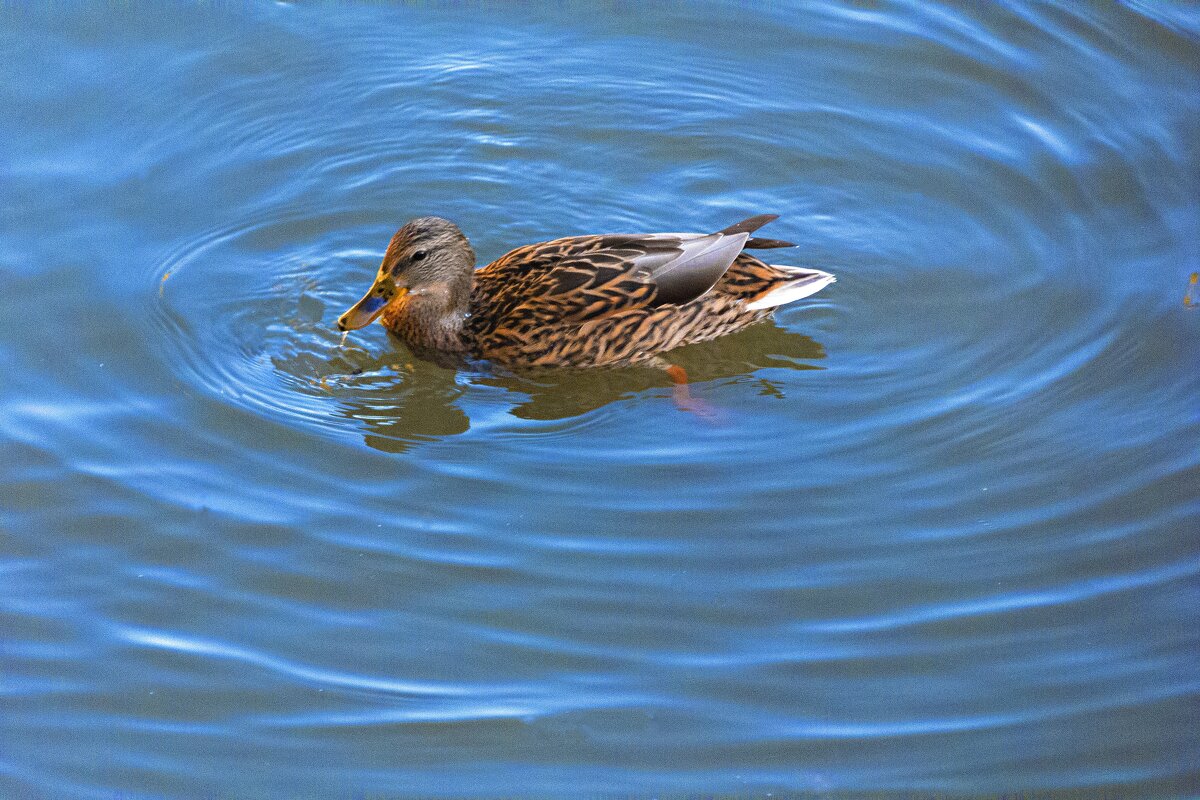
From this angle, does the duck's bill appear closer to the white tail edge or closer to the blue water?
the blue water

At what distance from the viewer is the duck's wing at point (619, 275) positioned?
7512 mm

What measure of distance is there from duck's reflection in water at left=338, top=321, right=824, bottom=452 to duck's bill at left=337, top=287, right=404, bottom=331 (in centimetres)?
31

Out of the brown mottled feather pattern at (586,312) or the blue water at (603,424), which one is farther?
the brown mottled feather pattern at (586,312)

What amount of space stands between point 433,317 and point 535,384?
0.70 meters

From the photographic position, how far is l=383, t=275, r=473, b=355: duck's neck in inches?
301

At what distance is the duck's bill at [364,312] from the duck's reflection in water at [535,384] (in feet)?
1.01

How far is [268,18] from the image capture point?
32.7 feet

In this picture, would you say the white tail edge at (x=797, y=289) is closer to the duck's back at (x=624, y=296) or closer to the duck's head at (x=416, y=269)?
the duck's back at (x=624, y=296)

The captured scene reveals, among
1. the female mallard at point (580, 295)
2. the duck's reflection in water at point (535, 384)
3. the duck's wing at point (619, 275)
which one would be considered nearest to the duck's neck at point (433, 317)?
the female mallard at point (580, 295)

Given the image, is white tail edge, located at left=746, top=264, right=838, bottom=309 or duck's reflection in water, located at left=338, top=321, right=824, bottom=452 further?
white tail edge, located at left=746, top=264, right=838, bottom=309

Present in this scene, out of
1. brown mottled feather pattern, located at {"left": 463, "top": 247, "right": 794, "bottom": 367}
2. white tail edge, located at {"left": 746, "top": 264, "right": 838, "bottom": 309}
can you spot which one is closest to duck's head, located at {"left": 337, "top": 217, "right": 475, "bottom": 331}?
brown mottled feather pattern, located at {"left": 463, "top": 247, "right": 794, "bottom": 367}

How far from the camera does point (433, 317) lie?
303 inches

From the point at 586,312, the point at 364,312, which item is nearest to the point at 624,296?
the point at 586,312

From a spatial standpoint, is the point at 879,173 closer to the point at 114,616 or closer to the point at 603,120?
the point at 603,120
